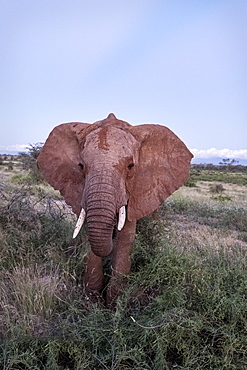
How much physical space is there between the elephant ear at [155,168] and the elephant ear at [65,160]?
28.8 inches

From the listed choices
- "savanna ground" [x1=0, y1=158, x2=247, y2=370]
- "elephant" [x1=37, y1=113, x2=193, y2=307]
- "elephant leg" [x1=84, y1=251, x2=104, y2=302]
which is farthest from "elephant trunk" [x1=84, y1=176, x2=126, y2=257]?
"elephant leg" [x1=84, y1=251, x2=104, y2=302]

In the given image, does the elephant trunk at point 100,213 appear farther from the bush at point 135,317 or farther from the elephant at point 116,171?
the bush at point 135,317

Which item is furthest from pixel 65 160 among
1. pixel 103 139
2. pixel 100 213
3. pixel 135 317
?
pixel 135 317

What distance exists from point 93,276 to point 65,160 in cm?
161

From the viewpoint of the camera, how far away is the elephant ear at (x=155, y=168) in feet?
14.3

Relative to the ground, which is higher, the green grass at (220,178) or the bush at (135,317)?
the bush at (135,317)

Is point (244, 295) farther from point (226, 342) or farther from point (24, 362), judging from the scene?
point (24, 362)

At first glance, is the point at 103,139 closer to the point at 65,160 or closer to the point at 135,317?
the point at 65,160

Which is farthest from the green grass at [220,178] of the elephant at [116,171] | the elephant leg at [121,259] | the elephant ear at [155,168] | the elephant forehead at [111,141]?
the elephant forehead at [111,141]

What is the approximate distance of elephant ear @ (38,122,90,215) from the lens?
173 inches

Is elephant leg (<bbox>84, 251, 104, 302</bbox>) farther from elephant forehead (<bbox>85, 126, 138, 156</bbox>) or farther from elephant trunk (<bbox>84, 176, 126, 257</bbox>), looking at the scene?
elephant forehead (<bbox>85, 126, 138, 156</bbox>)

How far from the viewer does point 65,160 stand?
179 inches

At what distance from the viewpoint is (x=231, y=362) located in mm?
2662

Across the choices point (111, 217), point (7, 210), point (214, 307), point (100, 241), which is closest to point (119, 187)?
point (111, 217)
